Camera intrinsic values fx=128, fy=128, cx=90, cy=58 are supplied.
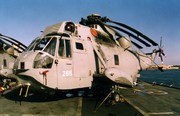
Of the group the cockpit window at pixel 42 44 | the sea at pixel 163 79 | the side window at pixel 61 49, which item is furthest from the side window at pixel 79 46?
the sea at pixel 163 79

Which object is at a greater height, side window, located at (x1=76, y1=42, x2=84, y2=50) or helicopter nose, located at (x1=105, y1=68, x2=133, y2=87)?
side window, located at (x1=76, y1=42, x2=84, y2=50)

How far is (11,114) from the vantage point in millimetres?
5980

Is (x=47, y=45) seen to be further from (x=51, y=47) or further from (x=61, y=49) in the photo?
(x=61, y=49)

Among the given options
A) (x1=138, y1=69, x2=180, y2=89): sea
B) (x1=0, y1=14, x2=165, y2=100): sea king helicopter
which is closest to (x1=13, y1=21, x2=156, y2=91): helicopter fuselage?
(x1=0, y1=14, x2=165, y2=100): sea king helicopter

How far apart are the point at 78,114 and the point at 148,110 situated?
3.65 metres

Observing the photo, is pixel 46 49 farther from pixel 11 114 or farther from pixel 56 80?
pixel 11 114

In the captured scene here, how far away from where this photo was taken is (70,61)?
6.96 meters

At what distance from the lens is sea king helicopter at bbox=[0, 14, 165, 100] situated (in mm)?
6137

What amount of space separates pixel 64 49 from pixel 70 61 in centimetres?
74

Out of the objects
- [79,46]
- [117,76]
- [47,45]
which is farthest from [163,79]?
[47,45]

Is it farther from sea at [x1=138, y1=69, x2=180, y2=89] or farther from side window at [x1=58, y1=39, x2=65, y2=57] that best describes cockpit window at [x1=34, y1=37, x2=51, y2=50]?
sea at [x1=138, y1=69, x2=180, y2=89]

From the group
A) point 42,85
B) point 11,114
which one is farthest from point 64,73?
point 11,114

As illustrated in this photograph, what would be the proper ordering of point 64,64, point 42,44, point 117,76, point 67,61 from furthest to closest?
point 117,76 < point 42,44 < point 67,61 < point 64,64

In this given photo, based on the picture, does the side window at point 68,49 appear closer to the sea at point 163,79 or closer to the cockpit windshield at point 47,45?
the cockpit windshield at point 47,45
